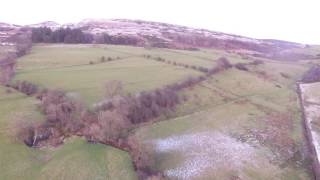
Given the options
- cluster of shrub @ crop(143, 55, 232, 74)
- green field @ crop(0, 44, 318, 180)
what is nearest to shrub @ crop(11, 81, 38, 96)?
green field @ crop(0, 44, 318, 180)

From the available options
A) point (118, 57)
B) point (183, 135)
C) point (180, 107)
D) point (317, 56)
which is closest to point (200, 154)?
point (183, 135)

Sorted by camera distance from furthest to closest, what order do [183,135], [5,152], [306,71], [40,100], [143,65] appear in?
[306,71], [143,65], [40,100], [183,135], [5,152]

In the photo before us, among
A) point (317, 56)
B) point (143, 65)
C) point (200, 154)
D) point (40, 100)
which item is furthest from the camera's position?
point (317, 56)

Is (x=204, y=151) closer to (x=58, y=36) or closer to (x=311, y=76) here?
(x=311, y=76)

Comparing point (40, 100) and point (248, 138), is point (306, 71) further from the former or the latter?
point (40, 100)

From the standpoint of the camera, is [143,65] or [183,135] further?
[143,65]

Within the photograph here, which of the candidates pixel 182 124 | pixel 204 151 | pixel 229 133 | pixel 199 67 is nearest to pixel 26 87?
pixel 182 124

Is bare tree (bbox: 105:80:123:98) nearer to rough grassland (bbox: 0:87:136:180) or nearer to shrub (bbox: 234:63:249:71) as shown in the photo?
rough grassland (bbox: 0:87:136:180)

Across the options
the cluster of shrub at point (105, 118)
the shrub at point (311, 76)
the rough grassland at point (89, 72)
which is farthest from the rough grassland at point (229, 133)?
the shrub at point (311, 76)
